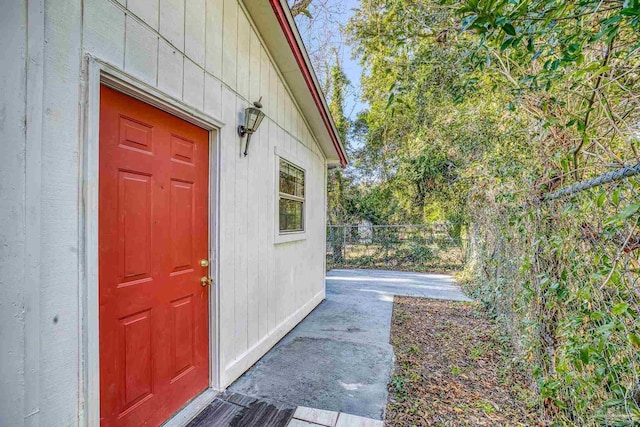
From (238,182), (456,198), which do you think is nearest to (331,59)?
(456,198)

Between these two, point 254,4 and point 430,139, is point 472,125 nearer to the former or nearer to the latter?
point 430,139

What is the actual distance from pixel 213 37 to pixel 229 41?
28cm

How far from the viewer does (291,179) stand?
4.56 m

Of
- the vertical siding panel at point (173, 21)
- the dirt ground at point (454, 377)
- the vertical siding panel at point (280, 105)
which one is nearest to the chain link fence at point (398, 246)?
the dirt ground at point (454, 377)

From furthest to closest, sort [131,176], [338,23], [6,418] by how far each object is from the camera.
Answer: [338,23] < [131,176] < [6,418]

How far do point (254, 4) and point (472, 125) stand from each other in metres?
4.68

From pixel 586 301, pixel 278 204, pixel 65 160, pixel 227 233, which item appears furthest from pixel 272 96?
pixel 586 301

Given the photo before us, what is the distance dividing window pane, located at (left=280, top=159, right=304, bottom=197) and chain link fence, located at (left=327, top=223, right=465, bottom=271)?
6.05 meters

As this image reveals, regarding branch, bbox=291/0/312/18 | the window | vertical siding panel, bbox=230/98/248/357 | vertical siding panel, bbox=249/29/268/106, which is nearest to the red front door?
vertical siding panel, bbox=230/98/248/357

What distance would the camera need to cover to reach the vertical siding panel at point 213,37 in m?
2.58

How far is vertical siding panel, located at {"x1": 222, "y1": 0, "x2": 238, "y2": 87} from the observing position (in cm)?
282

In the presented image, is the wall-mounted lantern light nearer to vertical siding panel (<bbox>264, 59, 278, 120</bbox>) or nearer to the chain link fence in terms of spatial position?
vertical siding panel (<bbox>264, 59, 278, 120</bbox>)

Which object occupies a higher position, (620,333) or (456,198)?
(456,198)

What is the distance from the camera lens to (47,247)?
4.61ft
